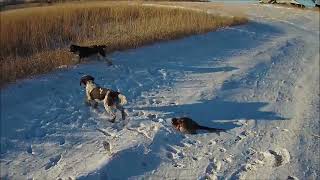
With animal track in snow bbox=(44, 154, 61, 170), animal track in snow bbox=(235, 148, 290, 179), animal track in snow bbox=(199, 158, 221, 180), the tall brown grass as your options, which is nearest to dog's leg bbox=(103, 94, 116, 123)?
animal track in snow bbox=(44, 154, 61, 170)

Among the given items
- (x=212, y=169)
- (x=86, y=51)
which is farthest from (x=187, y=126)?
(x=86, y=51)

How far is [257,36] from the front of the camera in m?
15.7

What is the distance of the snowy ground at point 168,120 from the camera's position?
654 cm

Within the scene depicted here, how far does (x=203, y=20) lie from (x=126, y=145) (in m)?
9.92

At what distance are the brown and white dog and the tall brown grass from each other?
3.90 feet

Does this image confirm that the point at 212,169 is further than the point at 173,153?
→ No

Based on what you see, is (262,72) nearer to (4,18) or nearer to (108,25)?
(108,25)

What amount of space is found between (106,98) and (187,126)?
1.41m

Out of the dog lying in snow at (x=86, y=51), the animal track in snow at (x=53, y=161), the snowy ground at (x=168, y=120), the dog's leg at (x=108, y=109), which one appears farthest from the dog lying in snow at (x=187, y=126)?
the dog lying in snow at (x=86, y=51)

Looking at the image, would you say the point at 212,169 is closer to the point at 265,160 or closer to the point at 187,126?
the point at 265,160

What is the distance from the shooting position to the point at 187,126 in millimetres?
7492

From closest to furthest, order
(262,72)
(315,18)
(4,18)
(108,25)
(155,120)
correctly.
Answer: (4,18), (155,120), (262,72), (108,25), (315,18)

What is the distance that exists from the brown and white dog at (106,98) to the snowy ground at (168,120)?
0.53ft

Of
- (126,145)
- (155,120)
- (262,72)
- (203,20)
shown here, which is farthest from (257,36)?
(126,145)
